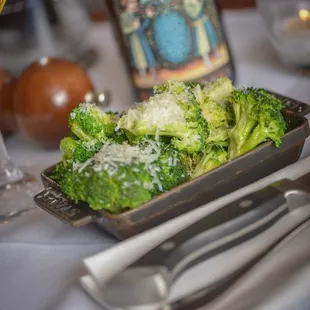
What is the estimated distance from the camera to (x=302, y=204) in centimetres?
72

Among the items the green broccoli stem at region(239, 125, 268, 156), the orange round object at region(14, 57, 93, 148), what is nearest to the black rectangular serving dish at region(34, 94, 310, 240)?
the green broccoli stem at region(239, 125, 268, 156)

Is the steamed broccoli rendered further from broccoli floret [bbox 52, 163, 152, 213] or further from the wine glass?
the wine glass

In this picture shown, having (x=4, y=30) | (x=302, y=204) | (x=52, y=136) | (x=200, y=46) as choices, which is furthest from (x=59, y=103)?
(x=302, y=204)

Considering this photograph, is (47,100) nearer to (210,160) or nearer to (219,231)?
(210,160)

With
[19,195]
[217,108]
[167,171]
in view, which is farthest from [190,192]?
[19,195]

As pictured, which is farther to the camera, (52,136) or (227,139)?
(52,136)

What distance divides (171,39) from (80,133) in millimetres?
350

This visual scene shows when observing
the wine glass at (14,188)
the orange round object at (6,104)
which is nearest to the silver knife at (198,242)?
the wine glass at (14,188)

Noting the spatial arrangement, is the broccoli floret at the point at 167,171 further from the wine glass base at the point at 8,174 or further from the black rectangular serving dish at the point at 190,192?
the wine glass base at the point at 8,174

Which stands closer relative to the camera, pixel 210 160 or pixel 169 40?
pixel 210 160

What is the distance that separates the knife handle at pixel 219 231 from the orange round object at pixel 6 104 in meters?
0.57

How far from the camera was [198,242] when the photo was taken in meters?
0.66

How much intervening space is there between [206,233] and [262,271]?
0.22 ft

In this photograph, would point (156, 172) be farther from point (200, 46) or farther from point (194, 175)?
point (200, 46)
